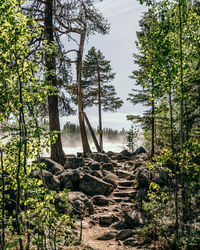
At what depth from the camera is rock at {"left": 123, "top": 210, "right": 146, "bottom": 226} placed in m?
6.58

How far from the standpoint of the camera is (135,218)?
22.0ft

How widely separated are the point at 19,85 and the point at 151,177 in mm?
7945

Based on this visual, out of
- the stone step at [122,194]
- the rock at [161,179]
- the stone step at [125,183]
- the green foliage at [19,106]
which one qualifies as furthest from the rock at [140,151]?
the green foliage at [19,106]

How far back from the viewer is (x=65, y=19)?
10.5 metres

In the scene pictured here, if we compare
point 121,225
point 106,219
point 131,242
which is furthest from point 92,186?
point 131,242

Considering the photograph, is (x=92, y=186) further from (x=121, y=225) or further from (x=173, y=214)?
(x=173, y=214)

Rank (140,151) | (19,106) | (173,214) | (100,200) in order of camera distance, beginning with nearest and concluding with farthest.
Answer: (19,106) < (173,214) < (100,200) < (140,151)

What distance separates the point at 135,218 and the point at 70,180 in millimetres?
3076

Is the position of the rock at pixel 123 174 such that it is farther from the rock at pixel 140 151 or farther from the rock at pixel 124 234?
the rock at pixel 140 151

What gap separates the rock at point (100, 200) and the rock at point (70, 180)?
913 mm

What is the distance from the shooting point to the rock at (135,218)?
6577mm

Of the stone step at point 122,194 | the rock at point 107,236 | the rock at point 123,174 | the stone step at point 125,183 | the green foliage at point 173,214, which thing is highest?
the green foliage at point 173,214

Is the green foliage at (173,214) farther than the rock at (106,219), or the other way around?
the rock at (106,219)

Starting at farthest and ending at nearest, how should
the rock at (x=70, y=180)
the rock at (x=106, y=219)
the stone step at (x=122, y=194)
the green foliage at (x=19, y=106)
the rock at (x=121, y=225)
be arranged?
the stone step at (x=122, y=194) → the rock at (x=70, y=180) → the rock at (x=106, y=219) → the rock at (x=121, y=225) → the green foliage at (x=19, y=106)
